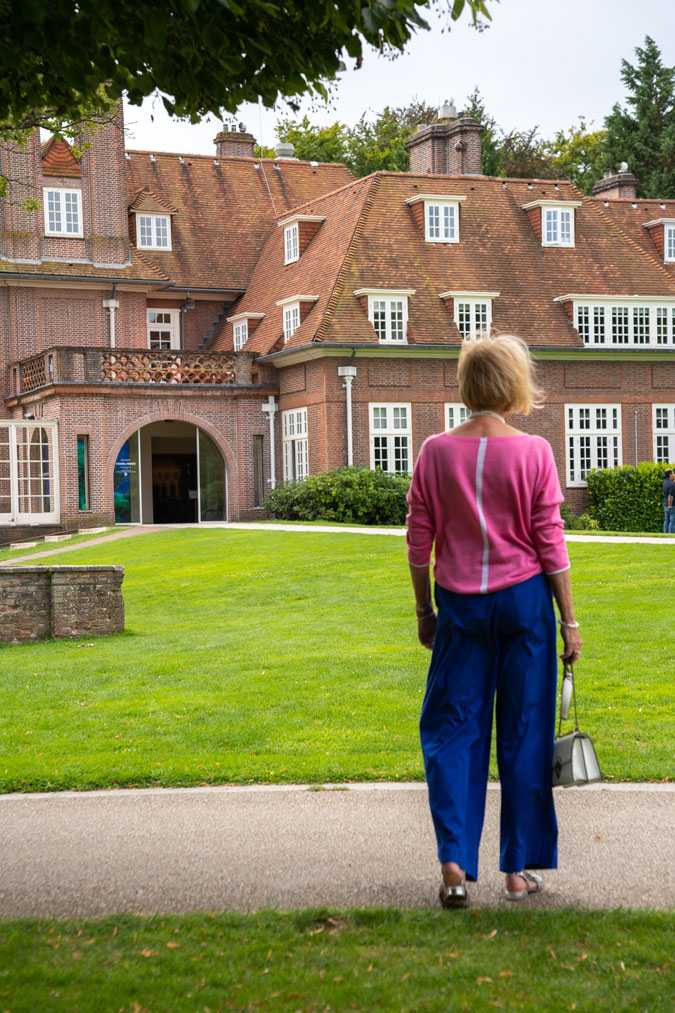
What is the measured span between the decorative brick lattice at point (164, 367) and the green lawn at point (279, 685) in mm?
15628

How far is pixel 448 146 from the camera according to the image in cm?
4144

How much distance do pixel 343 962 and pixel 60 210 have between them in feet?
114

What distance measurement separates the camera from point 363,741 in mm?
7777

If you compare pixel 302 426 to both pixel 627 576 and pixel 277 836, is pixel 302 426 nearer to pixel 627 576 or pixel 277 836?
pixel 627 576

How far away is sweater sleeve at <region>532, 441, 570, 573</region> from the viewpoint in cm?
487

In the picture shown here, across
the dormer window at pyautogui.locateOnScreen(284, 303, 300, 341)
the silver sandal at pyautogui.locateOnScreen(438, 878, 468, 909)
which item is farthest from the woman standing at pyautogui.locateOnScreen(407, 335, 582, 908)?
the dormer window at pyautogui.locateOnScreen(284, 303, 300, 341)

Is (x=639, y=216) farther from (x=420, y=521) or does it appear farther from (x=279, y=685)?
(x=420, y=521)

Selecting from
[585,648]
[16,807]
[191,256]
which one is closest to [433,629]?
[16,807]

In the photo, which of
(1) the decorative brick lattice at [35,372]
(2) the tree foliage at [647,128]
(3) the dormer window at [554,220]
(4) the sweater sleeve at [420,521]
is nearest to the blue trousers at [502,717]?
(4) the sweater sleeve at [420,521]

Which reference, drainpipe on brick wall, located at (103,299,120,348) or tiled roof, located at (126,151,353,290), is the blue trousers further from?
tiled roof, located at (126,151,353,290)

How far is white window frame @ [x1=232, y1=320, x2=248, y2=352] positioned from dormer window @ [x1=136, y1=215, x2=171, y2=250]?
3.68 meters

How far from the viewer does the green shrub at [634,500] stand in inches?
1321

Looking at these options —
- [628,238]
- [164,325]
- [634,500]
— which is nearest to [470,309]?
[634,500]

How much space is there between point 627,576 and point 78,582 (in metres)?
7.04
